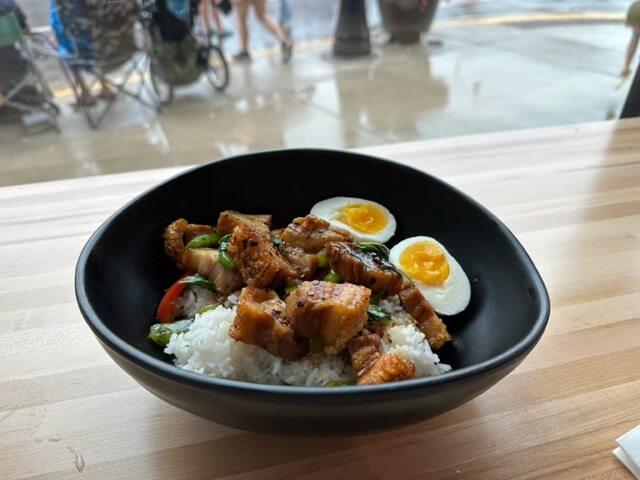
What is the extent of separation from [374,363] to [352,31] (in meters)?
4.24

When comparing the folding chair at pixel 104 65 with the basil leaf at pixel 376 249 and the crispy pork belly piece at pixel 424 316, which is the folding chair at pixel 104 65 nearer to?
the basil leaf at pixel 376 249

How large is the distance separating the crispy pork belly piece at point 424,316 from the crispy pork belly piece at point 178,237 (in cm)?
42

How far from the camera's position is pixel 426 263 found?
1.04 m

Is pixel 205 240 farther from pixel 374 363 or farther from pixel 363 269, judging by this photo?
pixel 374 363

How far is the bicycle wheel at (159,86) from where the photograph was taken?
357cm

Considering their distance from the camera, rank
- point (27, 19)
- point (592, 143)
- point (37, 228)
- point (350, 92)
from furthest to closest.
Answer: point (350, 92), point (27, 19), point (592, 143), point (37, 228)

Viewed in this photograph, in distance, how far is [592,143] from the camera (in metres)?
1.74

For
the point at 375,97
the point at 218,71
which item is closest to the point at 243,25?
the point at 218,71

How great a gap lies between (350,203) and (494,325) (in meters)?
0.42

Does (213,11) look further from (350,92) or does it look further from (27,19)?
(27,19)

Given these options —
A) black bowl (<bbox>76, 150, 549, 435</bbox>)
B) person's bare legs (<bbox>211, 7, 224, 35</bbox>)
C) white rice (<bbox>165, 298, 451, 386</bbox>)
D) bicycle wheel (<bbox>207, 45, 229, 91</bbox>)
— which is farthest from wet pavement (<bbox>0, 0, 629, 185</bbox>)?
white rice (<bbox>165, 298, 451, 386</bbox>)

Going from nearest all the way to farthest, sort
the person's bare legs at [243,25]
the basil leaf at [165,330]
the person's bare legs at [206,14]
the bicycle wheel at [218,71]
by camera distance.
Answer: the basil leaf at [165,330] < the bicycle wheel at [218,71] < the person's bare legs at [206,14] < the person's bare legs at [243,25]

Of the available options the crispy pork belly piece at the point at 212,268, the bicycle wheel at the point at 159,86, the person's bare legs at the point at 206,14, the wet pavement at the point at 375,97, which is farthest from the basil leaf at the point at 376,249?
the person's bare legs at the point at 206,14

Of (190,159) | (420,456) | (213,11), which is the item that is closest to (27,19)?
(190,159)
